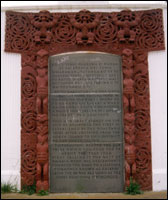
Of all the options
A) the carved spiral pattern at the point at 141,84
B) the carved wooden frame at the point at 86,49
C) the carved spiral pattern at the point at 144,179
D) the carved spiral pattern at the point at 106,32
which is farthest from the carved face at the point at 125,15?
the carved spiral pattern at the point at 144,179

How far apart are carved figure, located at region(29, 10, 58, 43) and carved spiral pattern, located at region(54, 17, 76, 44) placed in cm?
14

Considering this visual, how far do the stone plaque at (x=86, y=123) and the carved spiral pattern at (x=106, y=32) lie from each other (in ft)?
1.11

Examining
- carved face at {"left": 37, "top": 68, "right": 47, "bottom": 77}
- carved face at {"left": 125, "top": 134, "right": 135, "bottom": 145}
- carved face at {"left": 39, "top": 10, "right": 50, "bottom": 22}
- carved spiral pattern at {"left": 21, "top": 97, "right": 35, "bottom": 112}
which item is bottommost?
carved face at {"left": 125, "top": 134, "right": 135, "bottom": 145}

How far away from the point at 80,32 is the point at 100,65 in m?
0.82

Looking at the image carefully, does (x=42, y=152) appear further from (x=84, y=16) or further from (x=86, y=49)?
(x=84, y=16)

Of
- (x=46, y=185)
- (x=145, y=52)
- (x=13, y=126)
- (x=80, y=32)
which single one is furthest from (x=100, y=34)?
(x=46, y=185)

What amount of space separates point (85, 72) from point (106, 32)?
97 cm

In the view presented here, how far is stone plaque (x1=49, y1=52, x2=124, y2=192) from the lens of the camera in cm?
568

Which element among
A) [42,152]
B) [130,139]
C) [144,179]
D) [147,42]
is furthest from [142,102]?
[42,152]

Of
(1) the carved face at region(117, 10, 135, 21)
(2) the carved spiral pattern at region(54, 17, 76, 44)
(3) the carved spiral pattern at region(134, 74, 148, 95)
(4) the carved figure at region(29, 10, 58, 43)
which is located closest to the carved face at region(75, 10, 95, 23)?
(2) the carved spiral pattern at region(54, 17, 76, 44)

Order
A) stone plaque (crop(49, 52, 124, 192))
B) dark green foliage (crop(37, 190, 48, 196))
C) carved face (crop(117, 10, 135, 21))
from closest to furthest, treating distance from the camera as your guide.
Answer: dark green foliage (crop(37, 190, 48, 196))
stone plaque (crop(49, 52, 124, 192))
carved face (crop(117, 10, 135, 21))

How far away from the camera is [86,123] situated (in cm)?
579

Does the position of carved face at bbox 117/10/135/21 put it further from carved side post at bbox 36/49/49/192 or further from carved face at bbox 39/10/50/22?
carved side post at bbox 36/49/49/192

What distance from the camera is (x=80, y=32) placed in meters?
5.91
